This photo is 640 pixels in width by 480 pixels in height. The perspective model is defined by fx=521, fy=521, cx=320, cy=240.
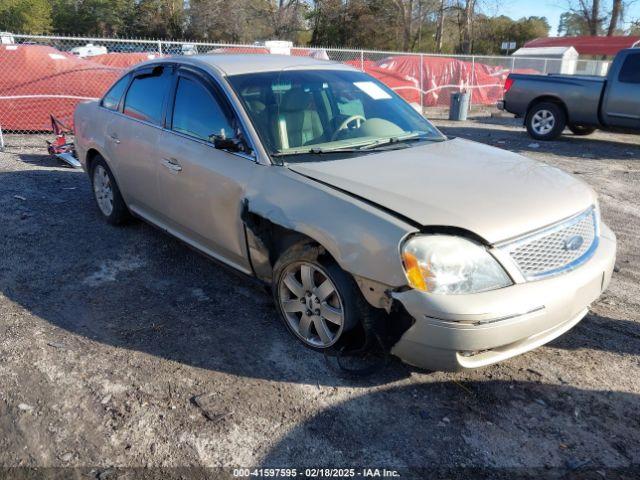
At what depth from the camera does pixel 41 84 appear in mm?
10211

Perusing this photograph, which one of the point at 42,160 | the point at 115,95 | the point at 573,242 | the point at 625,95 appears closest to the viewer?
the point at 573,242

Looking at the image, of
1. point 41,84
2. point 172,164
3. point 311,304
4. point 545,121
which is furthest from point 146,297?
point 545,121

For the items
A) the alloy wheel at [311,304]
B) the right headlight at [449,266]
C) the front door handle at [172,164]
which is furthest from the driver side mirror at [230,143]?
the right headlight at [449,266]

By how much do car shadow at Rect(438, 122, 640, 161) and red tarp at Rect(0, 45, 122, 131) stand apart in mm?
7528

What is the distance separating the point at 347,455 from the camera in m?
2.47

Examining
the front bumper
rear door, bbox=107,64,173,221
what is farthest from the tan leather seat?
the front bumper

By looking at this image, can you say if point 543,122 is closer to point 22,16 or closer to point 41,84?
point 41,84

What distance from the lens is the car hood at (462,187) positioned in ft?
8.79

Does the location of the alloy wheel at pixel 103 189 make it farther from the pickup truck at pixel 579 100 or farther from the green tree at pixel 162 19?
the green tree at pixel 162 19

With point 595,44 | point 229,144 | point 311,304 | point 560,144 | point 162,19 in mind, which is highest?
point 162,19

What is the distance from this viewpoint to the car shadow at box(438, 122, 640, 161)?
1032 centimetres

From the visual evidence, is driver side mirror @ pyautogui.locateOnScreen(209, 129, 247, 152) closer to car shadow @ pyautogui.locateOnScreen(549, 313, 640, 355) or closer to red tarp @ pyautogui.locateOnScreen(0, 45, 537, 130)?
car shadow @ pyautogui.locateOnScreen(549, 313, 640, 355)

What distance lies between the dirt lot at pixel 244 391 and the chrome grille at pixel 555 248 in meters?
0.72

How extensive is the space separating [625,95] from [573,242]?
924 centimetres
